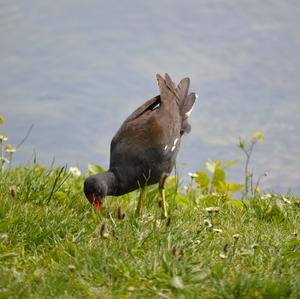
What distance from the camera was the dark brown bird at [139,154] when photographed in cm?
724

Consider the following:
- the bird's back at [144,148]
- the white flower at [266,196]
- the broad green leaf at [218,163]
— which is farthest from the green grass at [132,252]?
the broad green leaf at [218,163]

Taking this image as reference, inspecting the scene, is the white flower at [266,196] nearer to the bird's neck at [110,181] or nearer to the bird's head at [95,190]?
the bird's neck at [110,181]

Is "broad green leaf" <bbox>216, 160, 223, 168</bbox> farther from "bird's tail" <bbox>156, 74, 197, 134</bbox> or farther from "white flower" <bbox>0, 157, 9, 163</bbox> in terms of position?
A: "white flower" <bbox>0, 157, 9, 163</bbox>

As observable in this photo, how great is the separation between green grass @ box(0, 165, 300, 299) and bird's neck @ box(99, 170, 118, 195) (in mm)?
191

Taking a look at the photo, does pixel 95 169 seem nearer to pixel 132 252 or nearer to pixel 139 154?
pixel 139 154

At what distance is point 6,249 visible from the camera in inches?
216

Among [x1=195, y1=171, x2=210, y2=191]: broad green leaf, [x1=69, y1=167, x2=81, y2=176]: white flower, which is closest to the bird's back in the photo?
[x1=69, y1=167, x2=81, y2=176]: white flower

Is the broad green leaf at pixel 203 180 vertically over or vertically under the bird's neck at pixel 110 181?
under

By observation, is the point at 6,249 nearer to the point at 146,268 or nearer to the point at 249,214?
the point at 146,268

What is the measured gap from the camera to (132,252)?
520 cm

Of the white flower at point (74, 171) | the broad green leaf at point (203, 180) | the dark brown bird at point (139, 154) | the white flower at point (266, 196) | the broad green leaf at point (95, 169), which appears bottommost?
the broad green leaf at point (203, 180)

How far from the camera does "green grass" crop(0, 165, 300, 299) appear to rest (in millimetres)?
4641

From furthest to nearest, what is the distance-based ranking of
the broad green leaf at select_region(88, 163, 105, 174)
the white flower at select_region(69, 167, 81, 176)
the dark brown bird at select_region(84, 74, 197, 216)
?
the broad green leaf at select_region(88, 163, 105, 174) < the white flower at select_region(69, 167, 81, 176) < the dark brown bird at select_region(84, 74, 197, 216)

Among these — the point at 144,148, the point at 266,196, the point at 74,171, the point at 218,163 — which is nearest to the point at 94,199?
the point at 144,148
